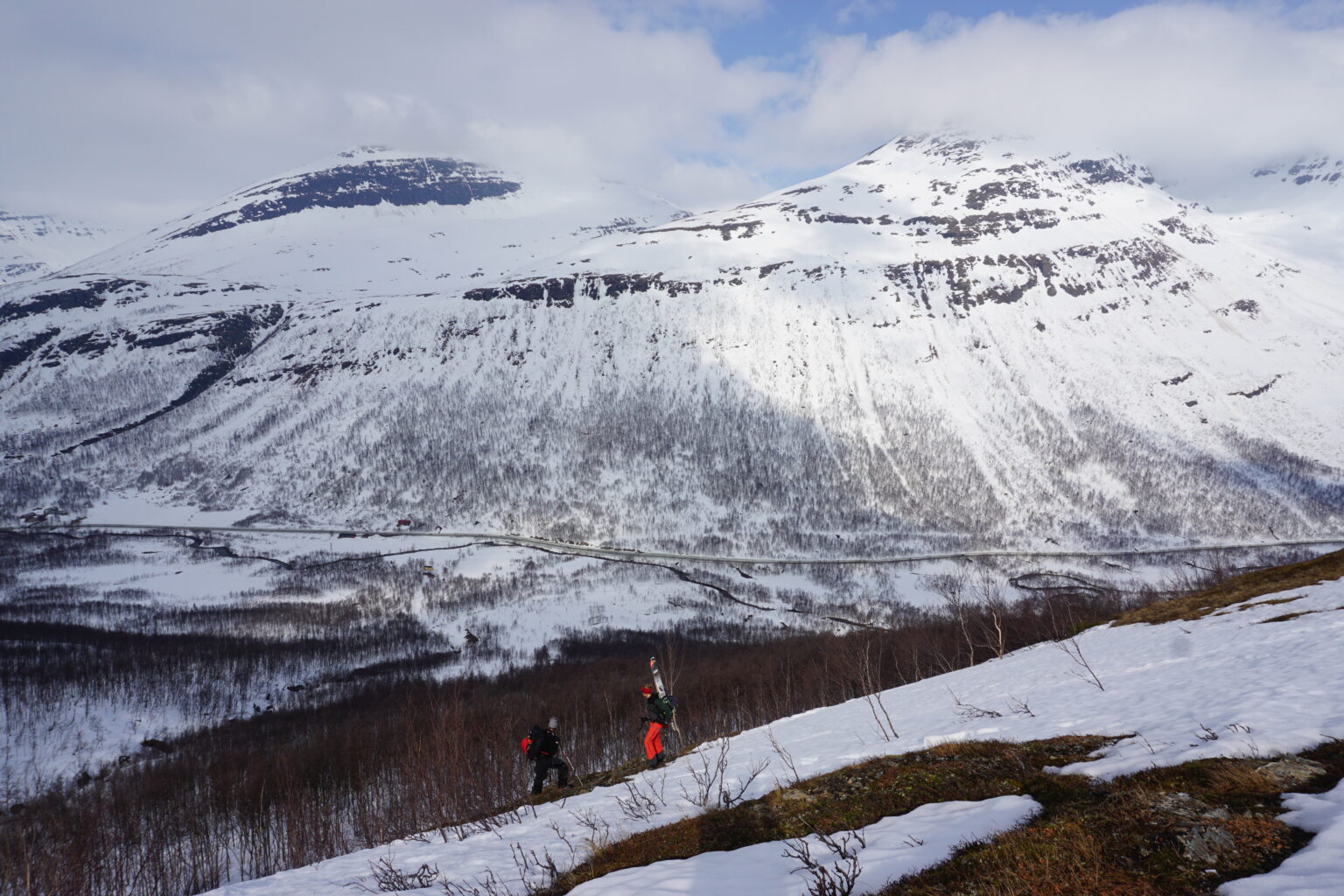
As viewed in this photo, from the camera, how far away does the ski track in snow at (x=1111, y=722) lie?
9.20 m

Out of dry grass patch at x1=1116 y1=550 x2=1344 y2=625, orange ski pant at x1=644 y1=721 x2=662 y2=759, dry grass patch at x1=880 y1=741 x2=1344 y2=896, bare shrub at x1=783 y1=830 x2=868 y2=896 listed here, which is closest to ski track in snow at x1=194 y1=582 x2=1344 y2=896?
dry grass patch at x1=880 y1=741 x2=1344 y2=896

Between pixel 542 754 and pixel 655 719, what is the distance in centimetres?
408

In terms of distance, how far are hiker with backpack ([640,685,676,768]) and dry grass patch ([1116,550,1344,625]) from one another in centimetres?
2213

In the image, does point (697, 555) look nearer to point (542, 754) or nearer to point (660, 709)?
point (542, 754)

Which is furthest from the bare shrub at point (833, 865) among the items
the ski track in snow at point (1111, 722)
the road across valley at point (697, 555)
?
the road across valley at point (697, 555)

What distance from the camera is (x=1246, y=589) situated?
28625 millimetres

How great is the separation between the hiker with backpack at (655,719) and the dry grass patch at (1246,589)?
22.1m

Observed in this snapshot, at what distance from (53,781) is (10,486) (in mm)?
170347

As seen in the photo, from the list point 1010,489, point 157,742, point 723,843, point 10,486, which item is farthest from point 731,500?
point 10,486

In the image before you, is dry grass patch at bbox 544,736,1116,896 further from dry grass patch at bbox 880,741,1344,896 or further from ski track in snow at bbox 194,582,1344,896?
dry grass patch at bbox 880,741,1344,896

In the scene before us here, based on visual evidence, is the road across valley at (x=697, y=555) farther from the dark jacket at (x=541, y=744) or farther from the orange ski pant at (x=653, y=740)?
the orange ski pant at (x=653, y=740)

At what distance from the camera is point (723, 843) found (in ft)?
32.7

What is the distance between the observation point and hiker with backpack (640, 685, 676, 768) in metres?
18.5

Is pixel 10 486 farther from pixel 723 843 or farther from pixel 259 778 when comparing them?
pixel 723 843
